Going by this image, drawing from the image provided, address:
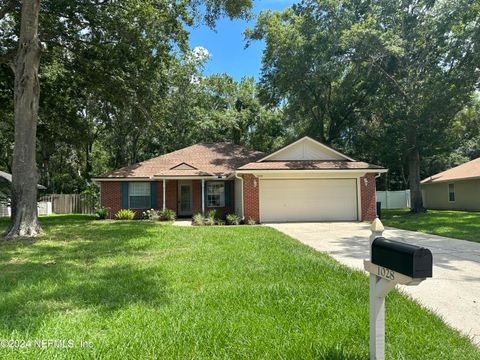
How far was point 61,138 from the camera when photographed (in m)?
20.3

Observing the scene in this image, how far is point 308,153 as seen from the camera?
18.9m

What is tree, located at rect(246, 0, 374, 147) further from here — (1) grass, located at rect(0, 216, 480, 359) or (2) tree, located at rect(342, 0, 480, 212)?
(1) grass, located at rect(0, 216, 480, 359)

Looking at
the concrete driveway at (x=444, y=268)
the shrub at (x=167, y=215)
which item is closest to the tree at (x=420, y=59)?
the concrete driveway at (x=444, y=268)

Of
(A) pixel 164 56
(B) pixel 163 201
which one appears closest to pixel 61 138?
(B) pixel 163 201

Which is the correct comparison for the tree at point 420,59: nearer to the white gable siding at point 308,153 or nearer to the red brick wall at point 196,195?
the white gable siding at point 308,153

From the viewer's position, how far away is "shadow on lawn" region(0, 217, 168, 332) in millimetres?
4328

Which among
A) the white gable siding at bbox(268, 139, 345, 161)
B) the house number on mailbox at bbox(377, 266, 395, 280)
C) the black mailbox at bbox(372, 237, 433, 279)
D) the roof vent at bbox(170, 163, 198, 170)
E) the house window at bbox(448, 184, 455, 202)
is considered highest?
the white gable siding at bbox(268, 139, 345, 161)

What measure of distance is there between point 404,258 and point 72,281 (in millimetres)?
4958

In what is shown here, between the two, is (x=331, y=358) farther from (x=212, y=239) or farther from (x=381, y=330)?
(x=212, y=239)

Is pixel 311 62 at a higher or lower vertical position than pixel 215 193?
higher

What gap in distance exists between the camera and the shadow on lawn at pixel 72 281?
14.2ft

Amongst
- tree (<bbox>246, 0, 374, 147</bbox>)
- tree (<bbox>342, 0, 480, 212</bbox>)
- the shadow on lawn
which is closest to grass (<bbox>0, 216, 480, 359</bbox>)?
the shadow on lawn

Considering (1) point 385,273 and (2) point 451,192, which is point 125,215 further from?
(2) point 451,192

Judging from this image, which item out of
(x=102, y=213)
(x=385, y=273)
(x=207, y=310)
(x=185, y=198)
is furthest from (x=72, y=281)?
(x=185, y=198)
